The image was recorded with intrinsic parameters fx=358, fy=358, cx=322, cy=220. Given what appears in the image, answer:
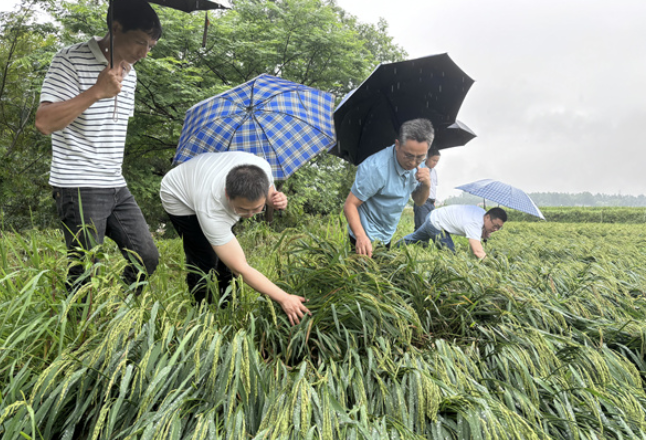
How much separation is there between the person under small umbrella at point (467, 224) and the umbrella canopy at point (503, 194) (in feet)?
1.29

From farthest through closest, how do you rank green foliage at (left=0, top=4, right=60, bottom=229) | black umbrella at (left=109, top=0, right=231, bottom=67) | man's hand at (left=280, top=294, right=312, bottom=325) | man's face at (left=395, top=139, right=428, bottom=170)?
green foliage at (left=0, top=4, right=60, bottom=229)
man's face at (left=395, top=139, right=428, bottom=170)
black umbrella at (left=109, top=0, right=231, bottom=67)
man's hand at (left=280, top=294, right=312, bottom=325)

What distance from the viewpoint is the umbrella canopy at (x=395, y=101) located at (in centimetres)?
290

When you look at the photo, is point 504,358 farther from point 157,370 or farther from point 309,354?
point 157,370

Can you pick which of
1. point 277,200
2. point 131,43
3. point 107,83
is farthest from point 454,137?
point 107,83

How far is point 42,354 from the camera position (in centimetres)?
161

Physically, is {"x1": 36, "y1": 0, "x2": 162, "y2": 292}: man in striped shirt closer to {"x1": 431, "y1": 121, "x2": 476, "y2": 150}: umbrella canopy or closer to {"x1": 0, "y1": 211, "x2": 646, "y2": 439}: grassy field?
{"x1": 0, "y1": 211, "x2": 646, "y2": 439}: grassy field

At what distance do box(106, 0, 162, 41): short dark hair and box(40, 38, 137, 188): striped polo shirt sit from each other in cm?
26

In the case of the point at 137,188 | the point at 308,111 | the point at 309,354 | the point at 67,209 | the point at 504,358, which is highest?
the point at 308,111

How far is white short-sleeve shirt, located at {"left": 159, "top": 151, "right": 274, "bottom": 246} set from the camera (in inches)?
72.2

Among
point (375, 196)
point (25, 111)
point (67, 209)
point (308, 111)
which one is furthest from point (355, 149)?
point (25, 111)

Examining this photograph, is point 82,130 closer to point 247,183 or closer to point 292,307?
point 247,183

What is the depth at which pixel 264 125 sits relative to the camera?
2.91 meters

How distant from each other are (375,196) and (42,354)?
217 cm

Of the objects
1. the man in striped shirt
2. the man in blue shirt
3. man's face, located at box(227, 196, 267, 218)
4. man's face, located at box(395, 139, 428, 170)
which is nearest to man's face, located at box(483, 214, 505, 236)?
the man in blue shirt
